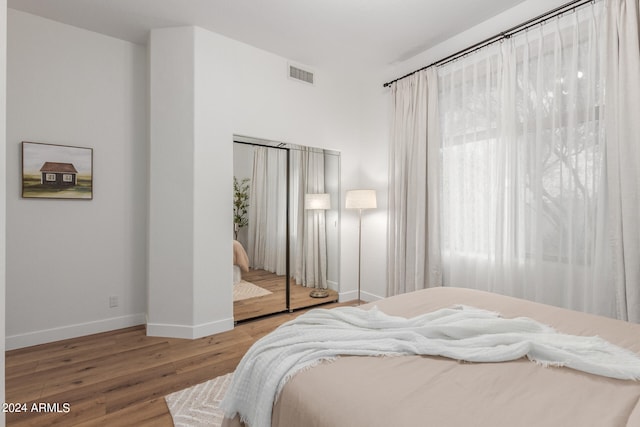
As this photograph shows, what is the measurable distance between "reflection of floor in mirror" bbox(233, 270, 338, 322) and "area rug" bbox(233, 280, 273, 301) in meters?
0.03

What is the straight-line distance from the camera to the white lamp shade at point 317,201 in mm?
3707

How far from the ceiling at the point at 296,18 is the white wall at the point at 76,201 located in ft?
0.94

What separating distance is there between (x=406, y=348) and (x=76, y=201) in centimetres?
318

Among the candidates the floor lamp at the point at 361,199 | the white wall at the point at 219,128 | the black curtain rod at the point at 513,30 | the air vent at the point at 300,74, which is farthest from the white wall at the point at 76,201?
the black curtain rod at the point at 513,30

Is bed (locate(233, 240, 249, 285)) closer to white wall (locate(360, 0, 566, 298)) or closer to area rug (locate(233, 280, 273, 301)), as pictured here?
area rug (locate(233, 280, 273, 301))

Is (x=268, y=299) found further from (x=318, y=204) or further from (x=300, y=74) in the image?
(x=300, y=74)

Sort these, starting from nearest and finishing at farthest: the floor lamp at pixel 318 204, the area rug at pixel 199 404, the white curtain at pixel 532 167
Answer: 1. the area rug at pixel 199 404
2. the white curtain at pixel 532 167
3. the floor lamp at pixel 318 204

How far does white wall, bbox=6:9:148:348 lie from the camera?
2.68m

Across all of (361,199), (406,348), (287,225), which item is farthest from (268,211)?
(406,348)

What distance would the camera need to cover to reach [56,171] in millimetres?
2818

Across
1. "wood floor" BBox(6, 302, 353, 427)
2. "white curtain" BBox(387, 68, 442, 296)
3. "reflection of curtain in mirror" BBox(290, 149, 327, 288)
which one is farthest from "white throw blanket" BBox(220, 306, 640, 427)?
"reflection of curtain in mirror" BBox(290, 149, 327, 288)

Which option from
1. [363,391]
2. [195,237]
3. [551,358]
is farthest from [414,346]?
[195,237]

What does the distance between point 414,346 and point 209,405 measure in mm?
1387

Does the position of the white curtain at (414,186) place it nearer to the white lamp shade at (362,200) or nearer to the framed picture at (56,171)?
the white lamp shade at (362,200)
